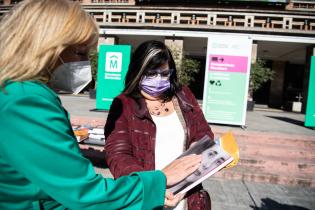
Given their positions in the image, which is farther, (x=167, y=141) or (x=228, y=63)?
(x=228, y=63)

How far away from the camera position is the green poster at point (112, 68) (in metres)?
9.93

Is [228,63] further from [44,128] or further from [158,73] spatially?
[44,128]

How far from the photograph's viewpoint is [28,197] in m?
0.87

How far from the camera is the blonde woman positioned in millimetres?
803

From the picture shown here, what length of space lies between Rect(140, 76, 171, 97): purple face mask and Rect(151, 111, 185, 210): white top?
0.20 meters

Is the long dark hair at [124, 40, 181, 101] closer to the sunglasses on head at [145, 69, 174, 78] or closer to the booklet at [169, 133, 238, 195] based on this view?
the sunglasses on head at [145, 69, 174, 78]

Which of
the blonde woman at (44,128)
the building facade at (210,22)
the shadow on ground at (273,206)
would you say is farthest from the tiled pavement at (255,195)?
the building facade at (210,22)

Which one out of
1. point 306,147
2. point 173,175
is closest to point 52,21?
point 173,175

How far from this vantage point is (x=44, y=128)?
812mm

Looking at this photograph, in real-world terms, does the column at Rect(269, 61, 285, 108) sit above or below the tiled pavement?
above

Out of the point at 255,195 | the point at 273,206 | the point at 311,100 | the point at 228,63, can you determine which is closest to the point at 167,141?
the point at 273,206

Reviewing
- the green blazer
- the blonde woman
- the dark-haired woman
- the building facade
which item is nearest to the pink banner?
the dark-haired woman

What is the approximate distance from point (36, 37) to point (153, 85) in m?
1.22

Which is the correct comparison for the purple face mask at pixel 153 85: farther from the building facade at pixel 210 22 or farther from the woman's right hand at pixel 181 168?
the building facade at pixel 210 22
